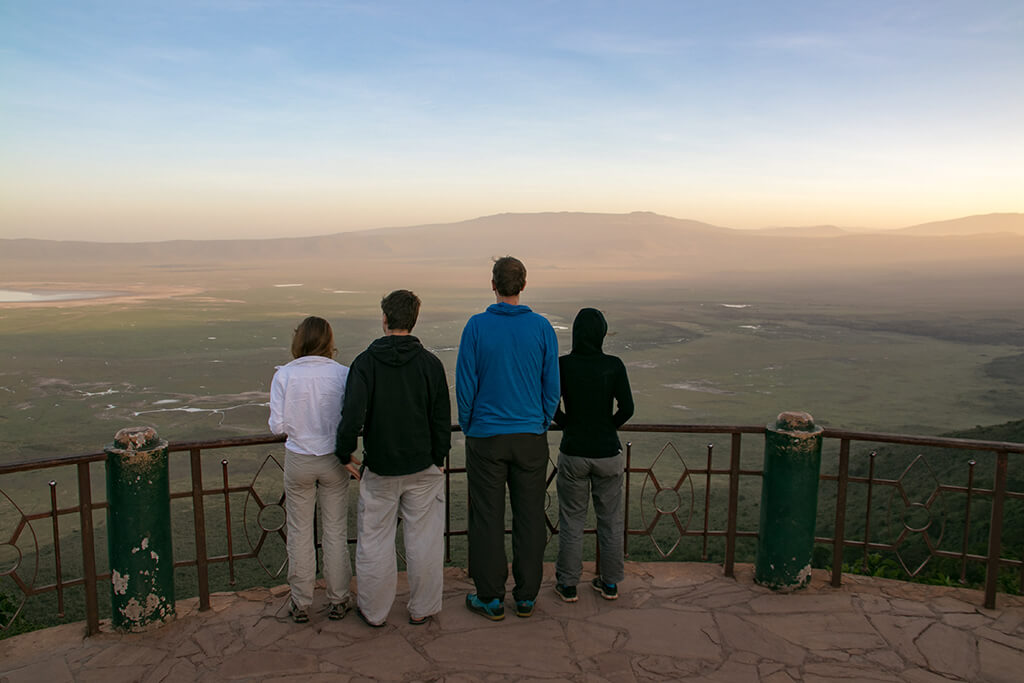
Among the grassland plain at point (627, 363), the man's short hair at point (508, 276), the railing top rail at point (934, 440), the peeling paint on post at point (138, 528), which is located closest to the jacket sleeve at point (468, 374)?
the man's short hair at point (508, 276)

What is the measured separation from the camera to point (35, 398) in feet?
104

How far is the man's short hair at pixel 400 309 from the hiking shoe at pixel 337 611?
161 cm

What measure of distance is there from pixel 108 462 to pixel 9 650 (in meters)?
1.10

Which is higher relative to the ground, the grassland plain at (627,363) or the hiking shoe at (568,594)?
the hiking shoe at (568,594)

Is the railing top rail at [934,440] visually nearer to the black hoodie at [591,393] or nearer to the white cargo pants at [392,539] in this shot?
the black hoodie at [591,393]

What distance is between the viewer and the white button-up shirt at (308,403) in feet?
13.1

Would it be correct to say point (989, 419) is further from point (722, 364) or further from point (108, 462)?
point (108, 462)

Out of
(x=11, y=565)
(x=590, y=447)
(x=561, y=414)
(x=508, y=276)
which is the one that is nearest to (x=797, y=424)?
(x=590, y=447)

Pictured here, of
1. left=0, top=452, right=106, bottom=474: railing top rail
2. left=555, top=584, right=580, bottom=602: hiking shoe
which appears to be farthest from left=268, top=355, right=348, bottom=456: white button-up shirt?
left=555, top=584, right=580, bottom=602: hiking shoe

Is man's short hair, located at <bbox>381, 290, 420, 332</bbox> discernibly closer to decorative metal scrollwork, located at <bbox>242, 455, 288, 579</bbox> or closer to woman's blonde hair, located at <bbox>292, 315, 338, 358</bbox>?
woman's blonde hair, located at <bbox>292, 315, 338, 358</bbox>

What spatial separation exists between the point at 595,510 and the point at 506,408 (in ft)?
2.73

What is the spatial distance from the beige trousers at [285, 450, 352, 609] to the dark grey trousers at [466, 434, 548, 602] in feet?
2.31

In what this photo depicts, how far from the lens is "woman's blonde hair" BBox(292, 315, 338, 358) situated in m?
3.96

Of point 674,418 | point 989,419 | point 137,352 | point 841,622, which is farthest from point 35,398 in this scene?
point 989,419
